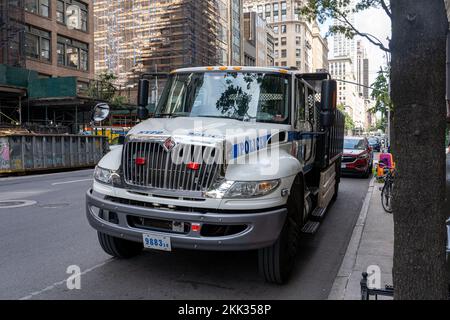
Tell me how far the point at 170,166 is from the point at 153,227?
2.18 feet

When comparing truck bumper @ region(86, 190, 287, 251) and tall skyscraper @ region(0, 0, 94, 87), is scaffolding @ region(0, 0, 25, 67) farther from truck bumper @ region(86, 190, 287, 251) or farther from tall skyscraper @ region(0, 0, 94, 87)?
truck bumper @ region(86, 190, 287, 251)

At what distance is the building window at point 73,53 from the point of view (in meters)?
36.5

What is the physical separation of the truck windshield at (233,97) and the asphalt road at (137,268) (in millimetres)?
1892

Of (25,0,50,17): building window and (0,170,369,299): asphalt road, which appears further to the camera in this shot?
(25,0,50,17): building window

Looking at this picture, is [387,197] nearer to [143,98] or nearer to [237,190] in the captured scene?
[143,98]

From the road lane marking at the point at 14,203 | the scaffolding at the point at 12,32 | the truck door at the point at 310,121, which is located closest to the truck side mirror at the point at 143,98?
the truck door at the point at 310,121

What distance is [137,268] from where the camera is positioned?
5297 millimetres

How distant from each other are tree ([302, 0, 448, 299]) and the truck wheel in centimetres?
373

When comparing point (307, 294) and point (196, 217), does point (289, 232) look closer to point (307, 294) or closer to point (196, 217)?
point (307, 294)

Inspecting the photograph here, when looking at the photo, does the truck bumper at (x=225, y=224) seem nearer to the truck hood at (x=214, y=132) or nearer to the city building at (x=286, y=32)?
the truck hood at (x=214, y=132)

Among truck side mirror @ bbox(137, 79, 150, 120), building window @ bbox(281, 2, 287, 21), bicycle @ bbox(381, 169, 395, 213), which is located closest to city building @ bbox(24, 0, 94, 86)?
truck side mirror @ bbox(137, 79, 150, 120)

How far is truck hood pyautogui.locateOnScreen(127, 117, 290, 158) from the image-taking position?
455 centimetres

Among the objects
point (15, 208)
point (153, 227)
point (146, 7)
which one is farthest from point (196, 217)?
point (146, 7)

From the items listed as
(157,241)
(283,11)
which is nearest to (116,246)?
(157,241)
